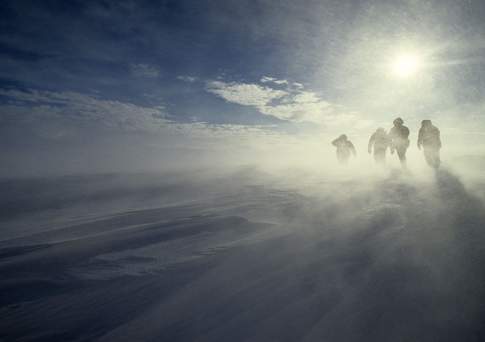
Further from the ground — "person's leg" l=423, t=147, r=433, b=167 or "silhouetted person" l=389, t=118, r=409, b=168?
"silhouetted person" l=389, t=118, r=409, b=168

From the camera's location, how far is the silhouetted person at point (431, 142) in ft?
42.8

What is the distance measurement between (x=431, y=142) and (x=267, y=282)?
14.7 metres

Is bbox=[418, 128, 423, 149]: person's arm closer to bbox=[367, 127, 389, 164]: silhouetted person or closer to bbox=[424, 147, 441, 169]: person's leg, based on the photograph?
bbox=[424, 147, 441, 169]: person's leg

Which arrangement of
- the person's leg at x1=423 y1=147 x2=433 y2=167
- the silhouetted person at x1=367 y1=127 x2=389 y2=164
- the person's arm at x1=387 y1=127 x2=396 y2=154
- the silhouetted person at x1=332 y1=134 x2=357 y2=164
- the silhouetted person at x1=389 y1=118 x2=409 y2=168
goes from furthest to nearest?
the silhouetted person at x1=332 y1=134 x2=357 y2=164 → the silhouetted person at x1=367 y1=127 x2=389 y2=164 → the person's arm at x1=387 y1=127 x2=396 y2=154 → the silhouetted person at x1=389 y1=118 x2=409 y2=168 → the person's leg at x1=423 y1=147 x2=433 y2=167

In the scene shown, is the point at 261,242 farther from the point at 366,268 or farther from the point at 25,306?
the point at 25,306

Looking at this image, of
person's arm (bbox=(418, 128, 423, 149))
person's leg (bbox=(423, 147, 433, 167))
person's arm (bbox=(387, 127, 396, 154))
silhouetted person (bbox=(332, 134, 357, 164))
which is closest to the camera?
person's leg (bbox=(423, 147, 433, 167))

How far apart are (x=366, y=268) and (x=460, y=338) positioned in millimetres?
986

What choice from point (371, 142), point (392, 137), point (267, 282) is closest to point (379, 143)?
point (371, 142)

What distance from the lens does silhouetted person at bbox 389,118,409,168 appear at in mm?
14734

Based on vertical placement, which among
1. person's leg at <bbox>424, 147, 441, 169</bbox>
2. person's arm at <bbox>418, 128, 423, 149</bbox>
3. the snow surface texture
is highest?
person's arm at <bbox>418, 128, 423, 149</bbox>

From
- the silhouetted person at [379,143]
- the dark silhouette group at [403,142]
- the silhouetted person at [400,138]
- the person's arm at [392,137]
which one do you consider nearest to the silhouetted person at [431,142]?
the dark silhouette group at [403,142]

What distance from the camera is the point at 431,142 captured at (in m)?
13.1

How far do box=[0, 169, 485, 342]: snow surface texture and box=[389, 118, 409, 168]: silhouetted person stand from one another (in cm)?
1148

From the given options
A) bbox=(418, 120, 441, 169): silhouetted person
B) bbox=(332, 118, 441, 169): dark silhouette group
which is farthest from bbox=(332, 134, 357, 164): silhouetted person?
bbox=(418, 120, 441, 169): silhouetted person
